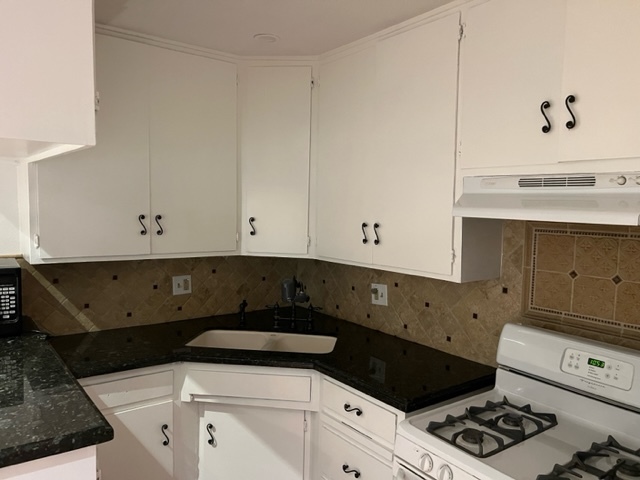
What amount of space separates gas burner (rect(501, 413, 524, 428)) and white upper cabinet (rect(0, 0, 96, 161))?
1555 mm

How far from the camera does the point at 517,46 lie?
5.16 feet

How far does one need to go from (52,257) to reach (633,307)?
85.6 inches

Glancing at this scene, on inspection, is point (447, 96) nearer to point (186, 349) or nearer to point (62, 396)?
point (186, 349)

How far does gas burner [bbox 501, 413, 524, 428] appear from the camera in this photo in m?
1.58

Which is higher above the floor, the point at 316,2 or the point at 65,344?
the point at 316,2

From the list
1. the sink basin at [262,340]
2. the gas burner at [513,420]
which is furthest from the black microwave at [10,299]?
the gas burner at [513,420]

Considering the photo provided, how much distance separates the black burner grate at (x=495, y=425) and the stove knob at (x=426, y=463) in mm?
74

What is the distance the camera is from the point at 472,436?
147 cm

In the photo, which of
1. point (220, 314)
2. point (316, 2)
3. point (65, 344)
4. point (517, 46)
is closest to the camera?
point (517, 46)

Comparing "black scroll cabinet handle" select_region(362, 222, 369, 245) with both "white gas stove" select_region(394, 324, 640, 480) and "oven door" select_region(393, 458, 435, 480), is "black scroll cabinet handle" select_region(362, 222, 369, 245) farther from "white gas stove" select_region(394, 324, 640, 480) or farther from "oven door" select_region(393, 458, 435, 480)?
"oven door" select_region(393, 458, 435, 480)

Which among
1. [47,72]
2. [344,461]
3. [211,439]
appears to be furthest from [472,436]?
[47,72]

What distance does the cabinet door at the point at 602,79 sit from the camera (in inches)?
50.2

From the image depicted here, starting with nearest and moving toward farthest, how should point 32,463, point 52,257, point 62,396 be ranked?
point 32,463 → point 62,396 → point 52,257

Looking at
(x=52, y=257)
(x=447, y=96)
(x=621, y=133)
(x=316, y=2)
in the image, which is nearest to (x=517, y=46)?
(x=447, y=96)
